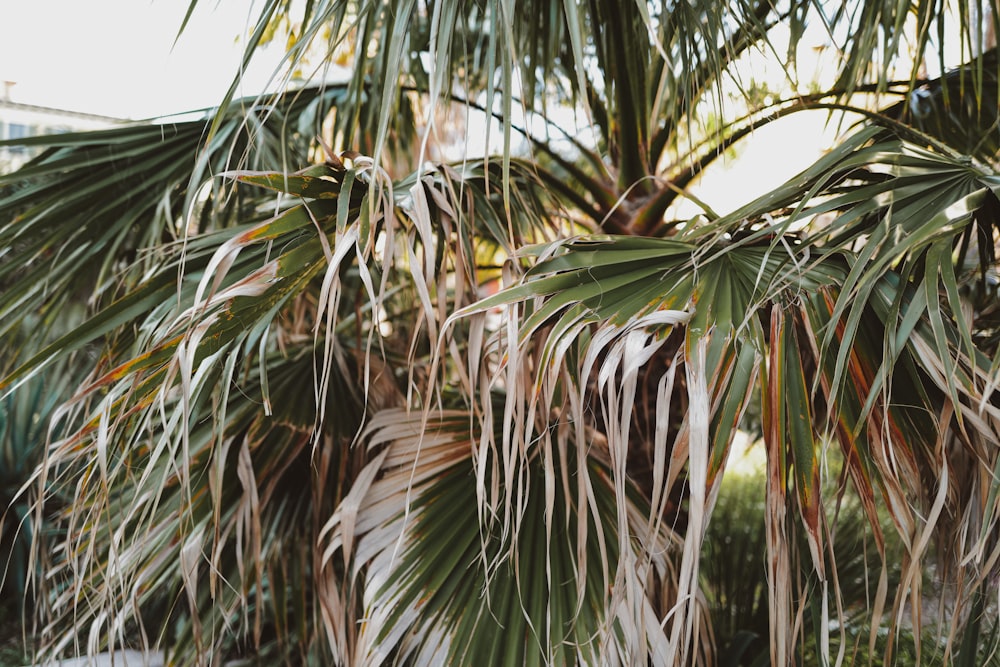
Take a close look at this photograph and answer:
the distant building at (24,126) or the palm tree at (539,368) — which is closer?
the palm tree at (539,368)

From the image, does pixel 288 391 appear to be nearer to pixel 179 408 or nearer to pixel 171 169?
pixel 179 408

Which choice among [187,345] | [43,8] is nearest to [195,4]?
[187,345]

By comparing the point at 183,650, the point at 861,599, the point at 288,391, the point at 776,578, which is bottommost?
the point at 861,599

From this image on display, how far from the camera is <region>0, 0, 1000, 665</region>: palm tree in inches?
27.7

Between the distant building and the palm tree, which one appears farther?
the distant building

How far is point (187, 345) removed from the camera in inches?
30.4

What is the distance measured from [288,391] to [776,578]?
803 millimetres

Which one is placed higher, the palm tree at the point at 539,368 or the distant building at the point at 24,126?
the distant building at the point at 24,126

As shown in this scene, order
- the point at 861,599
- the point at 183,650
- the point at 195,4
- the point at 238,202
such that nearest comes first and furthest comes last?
1. the point at 195,4
2. the point at 183,650
3. the point at 238,202
4. the point at 861,599

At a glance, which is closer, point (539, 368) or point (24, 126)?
point (539, 368)

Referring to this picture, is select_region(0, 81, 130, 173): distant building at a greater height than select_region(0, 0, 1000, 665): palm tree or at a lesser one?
greater

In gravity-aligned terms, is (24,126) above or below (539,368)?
above

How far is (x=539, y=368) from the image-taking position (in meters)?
0.74

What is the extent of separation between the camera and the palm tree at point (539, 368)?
2.31ft
